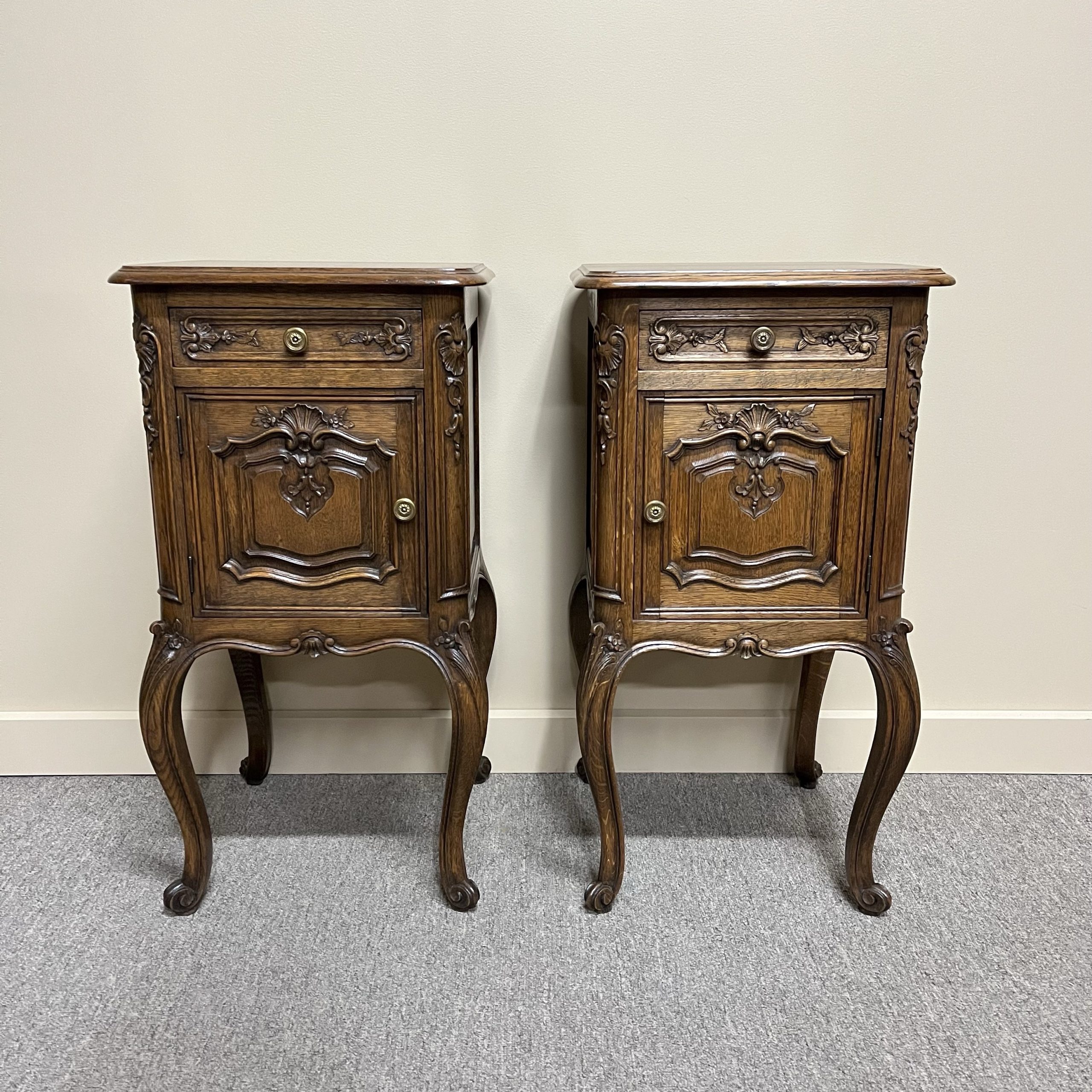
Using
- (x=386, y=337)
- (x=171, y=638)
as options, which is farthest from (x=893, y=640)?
(x=171, y=638)

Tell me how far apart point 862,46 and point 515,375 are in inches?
35.1

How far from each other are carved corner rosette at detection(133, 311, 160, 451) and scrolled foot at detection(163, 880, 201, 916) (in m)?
0.76

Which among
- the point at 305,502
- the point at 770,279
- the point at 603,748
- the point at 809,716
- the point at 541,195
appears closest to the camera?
the point at 770,279

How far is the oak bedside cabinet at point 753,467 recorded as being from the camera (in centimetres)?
144

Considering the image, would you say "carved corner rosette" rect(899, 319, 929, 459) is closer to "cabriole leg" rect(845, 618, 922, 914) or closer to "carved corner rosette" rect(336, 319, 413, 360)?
"cabriole leg" rect(845, 618, 922, 914)

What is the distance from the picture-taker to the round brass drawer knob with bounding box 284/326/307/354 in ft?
4.72

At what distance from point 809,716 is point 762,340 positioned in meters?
0.92

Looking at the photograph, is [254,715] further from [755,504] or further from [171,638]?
[755,504]

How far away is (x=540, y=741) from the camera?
211 cm

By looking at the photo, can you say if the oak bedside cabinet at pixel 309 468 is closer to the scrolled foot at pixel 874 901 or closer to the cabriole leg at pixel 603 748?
the cabriole leg at pixel 603 748

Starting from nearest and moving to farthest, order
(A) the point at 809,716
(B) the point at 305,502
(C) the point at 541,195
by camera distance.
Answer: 1. (B) the point at 305,502
2. (C) the point at 541,195
3. (A) the point at 809,716

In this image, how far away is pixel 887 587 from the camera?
155 centimetres

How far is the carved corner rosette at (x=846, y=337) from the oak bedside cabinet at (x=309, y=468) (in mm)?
502

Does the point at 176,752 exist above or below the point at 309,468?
below
